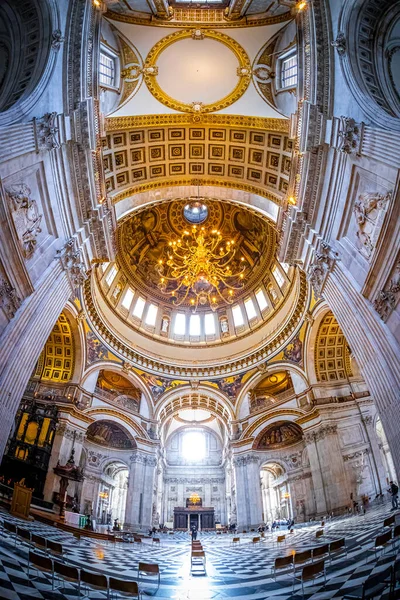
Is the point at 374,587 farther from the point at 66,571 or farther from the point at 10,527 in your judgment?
the point at 10,527

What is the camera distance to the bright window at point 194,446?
37769 mm

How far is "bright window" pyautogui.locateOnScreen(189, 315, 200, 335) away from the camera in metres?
31.2

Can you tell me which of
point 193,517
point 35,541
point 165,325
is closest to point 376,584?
point 35,541

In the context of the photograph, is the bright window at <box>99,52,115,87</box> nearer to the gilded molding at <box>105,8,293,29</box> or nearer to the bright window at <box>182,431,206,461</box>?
the gilded molding at <box>105,8,293,29</box>

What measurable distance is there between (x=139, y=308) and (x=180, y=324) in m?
4.02

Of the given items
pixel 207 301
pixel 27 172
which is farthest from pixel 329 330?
pixel 27 172

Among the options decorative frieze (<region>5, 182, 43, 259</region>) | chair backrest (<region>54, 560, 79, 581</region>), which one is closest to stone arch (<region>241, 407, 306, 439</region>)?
decorative frieze (<region>5, 182, 43, 259</region>)

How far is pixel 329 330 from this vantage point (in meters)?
22.2

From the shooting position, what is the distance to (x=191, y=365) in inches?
1110

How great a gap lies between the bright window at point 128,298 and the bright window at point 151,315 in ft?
6.28

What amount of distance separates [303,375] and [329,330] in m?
3.39

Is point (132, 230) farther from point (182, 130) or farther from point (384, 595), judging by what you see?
point (384, 595)

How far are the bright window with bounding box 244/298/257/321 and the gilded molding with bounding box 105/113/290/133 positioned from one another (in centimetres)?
1664

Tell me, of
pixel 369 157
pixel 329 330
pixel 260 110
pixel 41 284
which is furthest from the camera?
pixel 329 330
